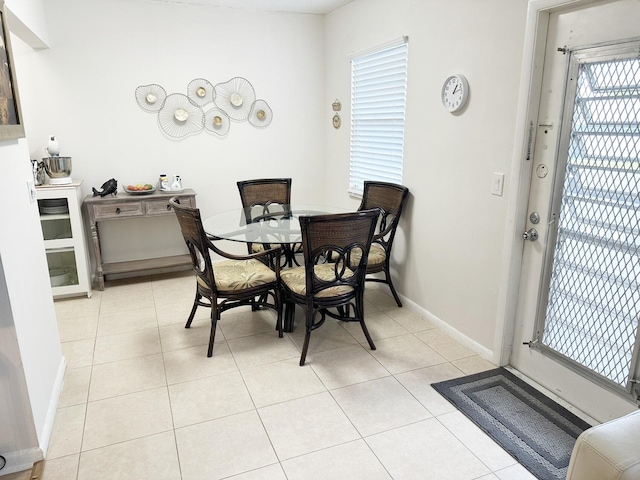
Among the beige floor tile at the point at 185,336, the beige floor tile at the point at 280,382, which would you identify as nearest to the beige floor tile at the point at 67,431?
the beige floor tile at the point at 185,336

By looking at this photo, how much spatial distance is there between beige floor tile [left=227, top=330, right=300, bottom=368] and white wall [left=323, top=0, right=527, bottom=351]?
44.6 inches

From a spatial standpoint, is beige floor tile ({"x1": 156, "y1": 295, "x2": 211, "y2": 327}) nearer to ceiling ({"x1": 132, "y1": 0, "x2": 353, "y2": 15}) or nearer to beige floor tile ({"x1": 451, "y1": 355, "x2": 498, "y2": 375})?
beige floor tile ({"x1": 451, "y1": 355, "x2": 498, "y2": 375})

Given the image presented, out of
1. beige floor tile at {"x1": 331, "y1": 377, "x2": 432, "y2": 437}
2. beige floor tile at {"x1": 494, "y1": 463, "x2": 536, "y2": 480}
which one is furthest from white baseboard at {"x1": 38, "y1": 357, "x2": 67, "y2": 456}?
beige floor tile at {"x1": 494, "y1": 463, "x2": 536, "y2": 480}

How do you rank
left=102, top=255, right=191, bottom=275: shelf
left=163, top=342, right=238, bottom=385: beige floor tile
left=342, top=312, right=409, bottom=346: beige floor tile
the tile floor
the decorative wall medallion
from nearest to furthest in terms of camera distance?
the tile floor, left=163, top=342, right=238, bottom=385: beige floor tile, left=342, top=312, right=409, bottom=346: beige floor tile, left=102, top=255, right=191, bottom=275: shelf, the decorative wall medallion

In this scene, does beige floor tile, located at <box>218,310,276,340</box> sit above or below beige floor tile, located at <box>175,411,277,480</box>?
above

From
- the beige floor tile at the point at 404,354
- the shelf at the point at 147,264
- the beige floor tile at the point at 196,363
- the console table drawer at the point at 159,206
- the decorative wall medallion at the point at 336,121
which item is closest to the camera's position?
the beige floor tile at the point at 196,363

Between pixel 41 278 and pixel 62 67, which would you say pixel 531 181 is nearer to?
pixel 41 278

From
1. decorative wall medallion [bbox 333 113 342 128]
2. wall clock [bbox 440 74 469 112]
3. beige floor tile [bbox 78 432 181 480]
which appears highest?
wall clock [bbox 440 74 469 112]

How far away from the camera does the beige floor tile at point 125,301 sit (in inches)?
142

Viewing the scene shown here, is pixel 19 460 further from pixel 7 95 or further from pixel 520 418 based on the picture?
pixel 520 418

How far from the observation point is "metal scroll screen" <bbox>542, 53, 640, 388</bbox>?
6.28 feet

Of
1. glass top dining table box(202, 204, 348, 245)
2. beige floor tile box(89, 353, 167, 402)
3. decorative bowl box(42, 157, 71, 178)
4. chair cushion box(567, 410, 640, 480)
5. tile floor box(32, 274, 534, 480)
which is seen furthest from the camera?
decorative bowl box(42, 157, 71, 178)

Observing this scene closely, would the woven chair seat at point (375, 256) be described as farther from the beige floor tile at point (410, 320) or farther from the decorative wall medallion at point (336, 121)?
the decorative wall medallion at point (336, 121)

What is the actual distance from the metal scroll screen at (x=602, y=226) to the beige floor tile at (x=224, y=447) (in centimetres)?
162
